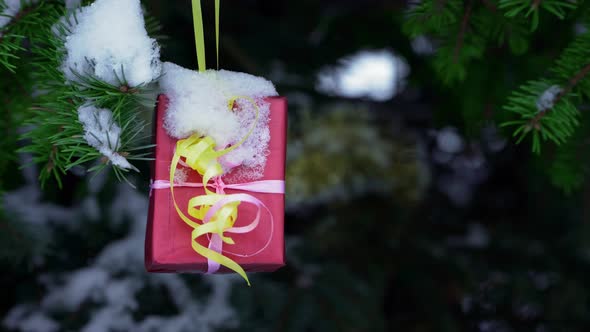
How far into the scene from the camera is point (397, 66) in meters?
1.63

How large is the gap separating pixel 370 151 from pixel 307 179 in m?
0.21

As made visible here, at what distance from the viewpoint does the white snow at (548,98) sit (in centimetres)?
65

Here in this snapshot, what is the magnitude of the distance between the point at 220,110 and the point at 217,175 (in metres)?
0.08

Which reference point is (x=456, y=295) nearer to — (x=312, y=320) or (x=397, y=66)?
(x=312, y=320)

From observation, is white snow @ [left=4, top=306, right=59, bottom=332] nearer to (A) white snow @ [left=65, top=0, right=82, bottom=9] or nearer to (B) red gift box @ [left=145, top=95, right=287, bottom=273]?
(B) red gift box @ [left=145, top=95, right=287, bottom=273]

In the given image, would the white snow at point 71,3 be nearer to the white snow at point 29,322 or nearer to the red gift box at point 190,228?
the red gift box at point 190,228

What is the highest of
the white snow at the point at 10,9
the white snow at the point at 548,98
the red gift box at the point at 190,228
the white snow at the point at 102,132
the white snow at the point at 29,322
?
the white snow at the point at 10,9

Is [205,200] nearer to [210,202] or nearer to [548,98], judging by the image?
[210,202]

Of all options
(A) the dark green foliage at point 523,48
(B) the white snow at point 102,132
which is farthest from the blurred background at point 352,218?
(B) the white snow at point 102,132

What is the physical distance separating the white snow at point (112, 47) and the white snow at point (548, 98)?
18.2 inches

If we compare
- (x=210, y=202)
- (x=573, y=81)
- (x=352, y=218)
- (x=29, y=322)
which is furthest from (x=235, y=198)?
(x=352, y=218)

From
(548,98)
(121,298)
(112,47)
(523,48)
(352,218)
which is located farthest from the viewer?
(352,218)

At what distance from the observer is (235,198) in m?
0.59

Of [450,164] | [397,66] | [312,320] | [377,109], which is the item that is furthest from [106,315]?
[450,164]
